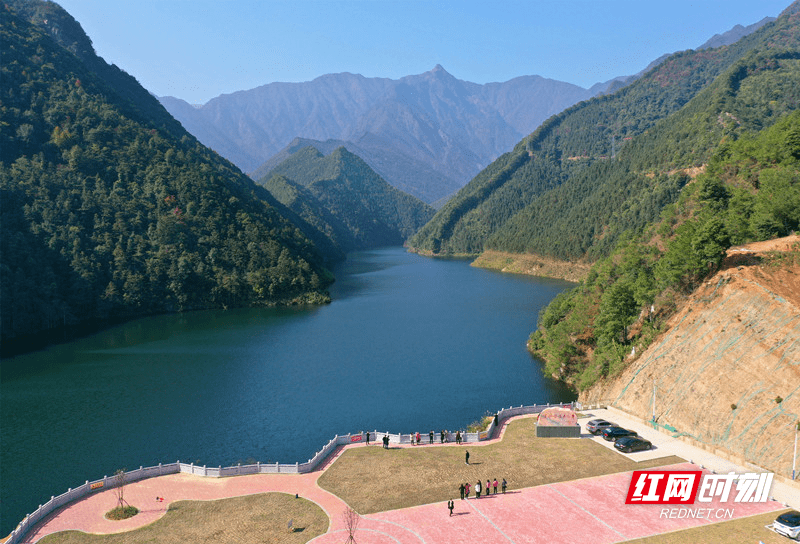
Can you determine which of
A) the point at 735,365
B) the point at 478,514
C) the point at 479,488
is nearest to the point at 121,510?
the point at 478,514

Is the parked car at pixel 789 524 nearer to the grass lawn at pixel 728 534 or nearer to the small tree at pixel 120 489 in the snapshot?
the grass lawn at pixel 728 534

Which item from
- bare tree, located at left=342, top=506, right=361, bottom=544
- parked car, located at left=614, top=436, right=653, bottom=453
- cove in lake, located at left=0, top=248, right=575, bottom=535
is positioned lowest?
cove in lake, located at left=0, top=248, right=575, bottom=535

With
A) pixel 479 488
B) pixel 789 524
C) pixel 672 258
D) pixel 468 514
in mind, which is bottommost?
pixel 468 514

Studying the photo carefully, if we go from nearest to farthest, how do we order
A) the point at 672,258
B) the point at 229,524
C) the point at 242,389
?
the point at 229,524, the point at 672,258, the point at 242,389

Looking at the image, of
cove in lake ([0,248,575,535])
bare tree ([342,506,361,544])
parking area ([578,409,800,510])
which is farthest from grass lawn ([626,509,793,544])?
cove in lake ([0,248,575,535])

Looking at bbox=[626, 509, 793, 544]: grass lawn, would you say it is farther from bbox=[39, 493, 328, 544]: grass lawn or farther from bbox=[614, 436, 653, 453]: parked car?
bbox=[39, 493, 328, 544]: grass lawn

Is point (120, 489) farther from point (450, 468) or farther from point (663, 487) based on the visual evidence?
point (663, 487)

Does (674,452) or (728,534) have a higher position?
(674,452)
